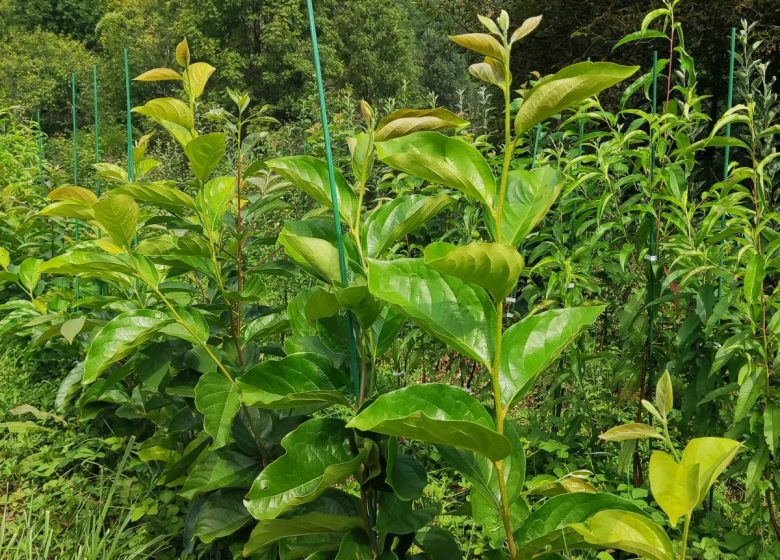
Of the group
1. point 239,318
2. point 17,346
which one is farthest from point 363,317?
point 17,346

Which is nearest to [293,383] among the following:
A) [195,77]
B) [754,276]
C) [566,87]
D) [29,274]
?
[566,87]

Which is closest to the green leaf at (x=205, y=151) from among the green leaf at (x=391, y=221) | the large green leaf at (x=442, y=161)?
the green leaf at (x=391, y=221)

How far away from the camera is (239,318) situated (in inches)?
81.2

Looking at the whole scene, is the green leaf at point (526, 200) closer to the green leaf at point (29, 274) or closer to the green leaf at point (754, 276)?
the green leaf at point (754, 276)

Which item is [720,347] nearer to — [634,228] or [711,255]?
[711,255]

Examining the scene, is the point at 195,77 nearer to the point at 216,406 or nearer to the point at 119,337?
the point at 119,337

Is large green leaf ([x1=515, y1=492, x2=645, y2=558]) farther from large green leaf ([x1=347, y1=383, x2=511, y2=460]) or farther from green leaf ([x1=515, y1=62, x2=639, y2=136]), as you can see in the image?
green leaf ([x1=515, y1=62, x2=639, y2=136])

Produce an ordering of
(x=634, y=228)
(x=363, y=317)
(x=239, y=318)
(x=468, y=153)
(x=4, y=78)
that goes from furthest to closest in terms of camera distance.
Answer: (x=4, y=78) → (x=634, y=228) → (x=239, y=318) → (x=363, y=317) → (x=468, y=153)

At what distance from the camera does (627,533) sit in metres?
0.97

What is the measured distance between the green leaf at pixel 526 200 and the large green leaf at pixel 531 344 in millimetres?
153

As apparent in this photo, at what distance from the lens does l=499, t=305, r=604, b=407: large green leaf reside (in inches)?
43.5

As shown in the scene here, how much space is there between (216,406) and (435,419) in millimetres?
865

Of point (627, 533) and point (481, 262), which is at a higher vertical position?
point (481, 262)

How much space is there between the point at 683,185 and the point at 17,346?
383 centimetres
